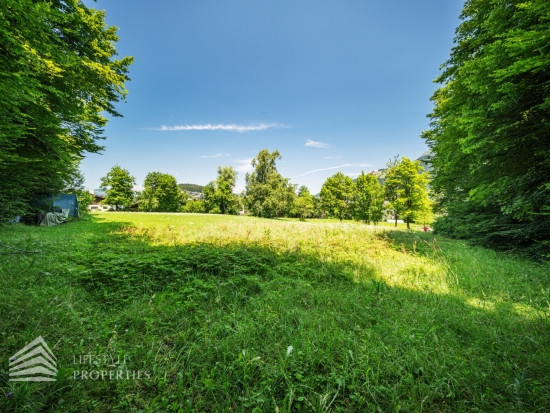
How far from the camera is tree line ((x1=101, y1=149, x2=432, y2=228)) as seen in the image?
2353cm

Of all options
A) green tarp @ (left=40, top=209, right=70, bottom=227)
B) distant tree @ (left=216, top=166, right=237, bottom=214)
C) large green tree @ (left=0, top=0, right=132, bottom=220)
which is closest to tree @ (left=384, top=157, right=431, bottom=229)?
large green tree @ (left=0, top=0, right=132, bottom=220)

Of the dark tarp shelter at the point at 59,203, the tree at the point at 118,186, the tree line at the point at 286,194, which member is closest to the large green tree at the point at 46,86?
the dark tarp shelter at the point at 59,203

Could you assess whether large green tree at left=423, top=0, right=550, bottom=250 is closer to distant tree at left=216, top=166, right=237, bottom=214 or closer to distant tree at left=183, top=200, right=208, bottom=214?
distant tree at left=216, top=166, right=237, bottom=214

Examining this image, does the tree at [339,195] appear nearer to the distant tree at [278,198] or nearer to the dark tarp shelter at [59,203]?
the distant tree at [278,198]

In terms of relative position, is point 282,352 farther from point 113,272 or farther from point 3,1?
point 3,1

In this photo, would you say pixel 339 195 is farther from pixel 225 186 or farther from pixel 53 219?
pixel 53 219

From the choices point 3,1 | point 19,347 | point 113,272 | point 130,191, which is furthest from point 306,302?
point 130,191

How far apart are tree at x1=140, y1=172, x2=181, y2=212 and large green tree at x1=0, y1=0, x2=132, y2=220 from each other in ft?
147

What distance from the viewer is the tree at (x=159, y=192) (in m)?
55.4

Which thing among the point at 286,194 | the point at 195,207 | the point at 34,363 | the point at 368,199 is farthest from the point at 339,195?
the point at 195,207

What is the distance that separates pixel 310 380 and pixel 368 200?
3391 cm

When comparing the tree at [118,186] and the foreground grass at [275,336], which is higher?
the tree at [118,186]

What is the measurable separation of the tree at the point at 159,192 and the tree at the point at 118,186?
5.70 meters

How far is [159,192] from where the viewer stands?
5647cm
